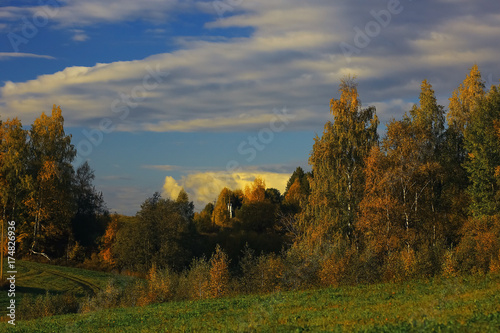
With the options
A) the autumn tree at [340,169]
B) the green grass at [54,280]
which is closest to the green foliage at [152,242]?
the green grass at [54,280]

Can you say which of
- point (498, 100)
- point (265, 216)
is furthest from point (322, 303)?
point (265, 216)

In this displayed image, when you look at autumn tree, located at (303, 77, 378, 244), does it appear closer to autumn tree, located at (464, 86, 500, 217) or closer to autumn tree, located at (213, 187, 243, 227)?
autumn tree, located at (464, 86, 500, 217)

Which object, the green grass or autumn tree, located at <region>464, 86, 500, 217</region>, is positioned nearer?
autumn tree, located at <region>464, 86, 500, 217</region>

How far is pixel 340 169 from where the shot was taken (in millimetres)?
52094

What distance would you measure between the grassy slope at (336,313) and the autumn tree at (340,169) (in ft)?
59.2

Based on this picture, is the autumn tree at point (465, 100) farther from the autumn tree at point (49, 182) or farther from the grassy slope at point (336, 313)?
the autumn tree at point (49, 182)

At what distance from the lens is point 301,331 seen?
19.0 meters

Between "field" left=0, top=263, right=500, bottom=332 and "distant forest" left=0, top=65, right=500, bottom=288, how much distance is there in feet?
19.1

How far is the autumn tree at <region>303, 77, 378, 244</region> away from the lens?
50188mm

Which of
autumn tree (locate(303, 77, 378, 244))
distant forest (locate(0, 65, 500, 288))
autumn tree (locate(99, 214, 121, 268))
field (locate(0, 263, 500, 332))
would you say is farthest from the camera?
autumn tree (locate(99, 214, 121, 268))

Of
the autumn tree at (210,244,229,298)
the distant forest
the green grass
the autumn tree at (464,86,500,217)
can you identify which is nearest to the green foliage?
the distant forest

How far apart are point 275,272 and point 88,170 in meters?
80.8

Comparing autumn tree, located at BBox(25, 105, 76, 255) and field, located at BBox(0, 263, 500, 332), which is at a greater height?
autumn tree, located at BBox(25, 105, 76, 255)

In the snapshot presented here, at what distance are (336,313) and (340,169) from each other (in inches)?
1201
